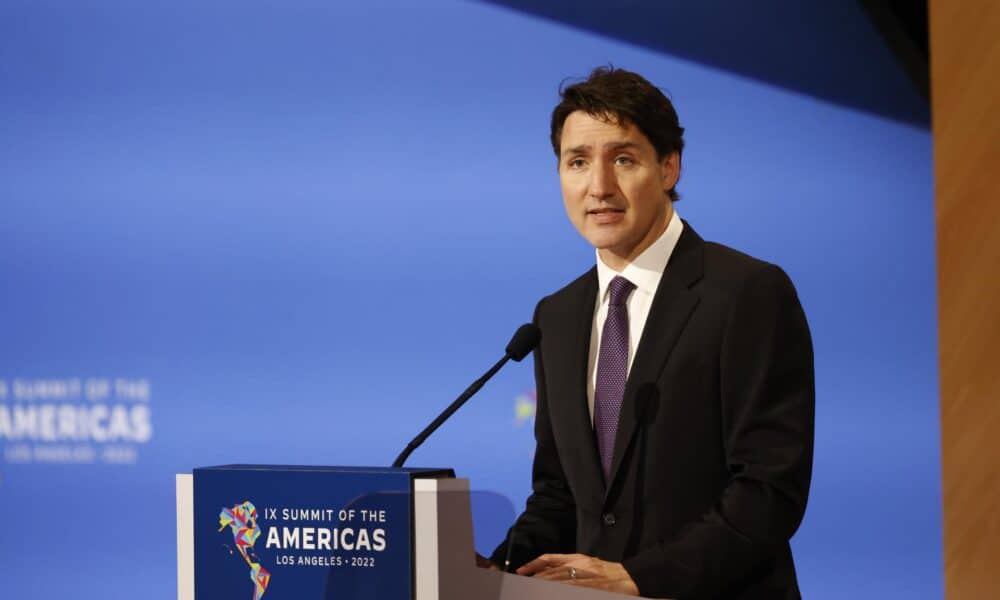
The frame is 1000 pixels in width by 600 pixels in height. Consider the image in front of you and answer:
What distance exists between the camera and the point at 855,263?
330cm

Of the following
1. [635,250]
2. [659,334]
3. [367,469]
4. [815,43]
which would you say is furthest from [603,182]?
[815,43]

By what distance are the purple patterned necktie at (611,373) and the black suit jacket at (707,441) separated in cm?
3

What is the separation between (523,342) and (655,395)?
36 cm

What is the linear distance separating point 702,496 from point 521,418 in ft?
4.82

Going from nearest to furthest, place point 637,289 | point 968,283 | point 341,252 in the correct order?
point 637,289 → point 968,283 → point 341,252

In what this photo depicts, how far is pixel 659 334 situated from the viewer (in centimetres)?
204

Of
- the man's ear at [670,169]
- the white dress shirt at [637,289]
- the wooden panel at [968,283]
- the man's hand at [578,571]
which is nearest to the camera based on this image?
the man's hand at [578,571]

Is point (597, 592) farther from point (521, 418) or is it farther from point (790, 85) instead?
point (790, 85)

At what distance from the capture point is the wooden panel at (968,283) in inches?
124

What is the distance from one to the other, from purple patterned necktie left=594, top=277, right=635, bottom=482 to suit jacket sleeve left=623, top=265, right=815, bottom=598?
190 millimetres

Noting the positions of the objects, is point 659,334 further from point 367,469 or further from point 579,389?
point 367,469

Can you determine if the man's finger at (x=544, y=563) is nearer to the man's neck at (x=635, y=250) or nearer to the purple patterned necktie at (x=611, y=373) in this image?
the purple patterned necktie at (x=611, y=373)

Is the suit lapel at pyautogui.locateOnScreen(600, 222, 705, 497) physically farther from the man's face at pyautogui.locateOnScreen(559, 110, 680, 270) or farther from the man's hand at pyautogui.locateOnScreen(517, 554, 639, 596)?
the man's hand at pyautogui.locateOnScreen(517, 554, 639, 596)

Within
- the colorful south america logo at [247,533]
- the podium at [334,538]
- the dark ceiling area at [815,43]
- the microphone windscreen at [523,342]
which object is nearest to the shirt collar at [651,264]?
the microphone windscreen at [523,342]
